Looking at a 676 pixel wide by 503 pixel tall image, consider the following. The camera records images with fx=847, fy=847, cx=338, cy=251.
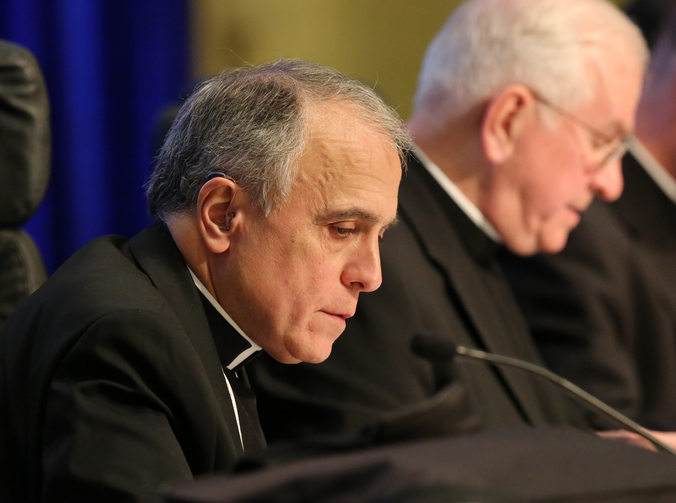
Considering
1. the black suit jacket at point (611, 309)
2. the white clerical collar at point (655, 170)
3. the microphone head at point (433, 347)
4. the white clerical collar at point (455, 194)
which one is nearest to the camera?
the microphone head at point (433, 347)

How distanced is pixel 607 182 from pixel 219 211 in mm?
1232

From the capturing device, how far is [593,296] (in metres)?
2.25

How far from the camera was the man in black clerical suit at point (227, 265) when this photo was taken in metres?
1.07

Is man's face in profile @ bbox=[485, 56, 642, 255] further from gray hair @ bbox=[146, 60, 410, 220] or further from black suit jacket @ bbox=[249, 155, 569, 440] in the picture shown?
gray hair @ bbox=[146, 60, 410, 220]

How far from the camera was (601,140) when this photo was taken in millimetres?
2066

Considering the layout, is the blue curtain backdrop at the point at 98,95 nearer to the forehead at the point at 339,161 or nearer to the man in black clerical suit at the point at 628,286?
the man in black clerical suit at the point at 628,286

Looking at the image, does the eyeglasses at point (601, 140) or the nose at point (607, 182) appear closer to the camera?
the eyeglasses at point (601, 140)

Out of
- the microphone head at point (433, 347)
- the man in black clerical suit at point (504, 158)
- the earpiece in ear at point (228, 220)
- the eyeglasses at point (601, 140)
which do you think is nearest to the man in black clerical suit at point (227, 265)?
the earpiece in ear at point (228, 220)

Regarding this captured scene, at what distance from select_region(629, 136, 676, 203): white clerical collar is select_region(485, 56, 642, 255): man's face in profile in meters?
0.47

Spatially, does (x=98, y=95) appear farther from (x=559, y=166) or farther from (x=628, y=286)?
(x=628, y=286)

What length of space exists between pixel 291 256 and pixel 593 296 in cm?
128

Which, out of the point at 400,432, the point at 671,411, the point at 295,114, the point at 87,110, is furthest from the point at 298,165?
the point at 87,110

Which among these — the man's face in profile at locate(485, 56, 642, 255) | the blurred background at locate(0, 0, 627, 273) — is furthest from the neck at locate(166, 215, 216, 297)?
the blurred background at locate(0, 0, 627, 273)

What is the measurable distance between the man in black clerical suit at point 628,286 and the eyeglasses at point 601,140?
0.29 metres
